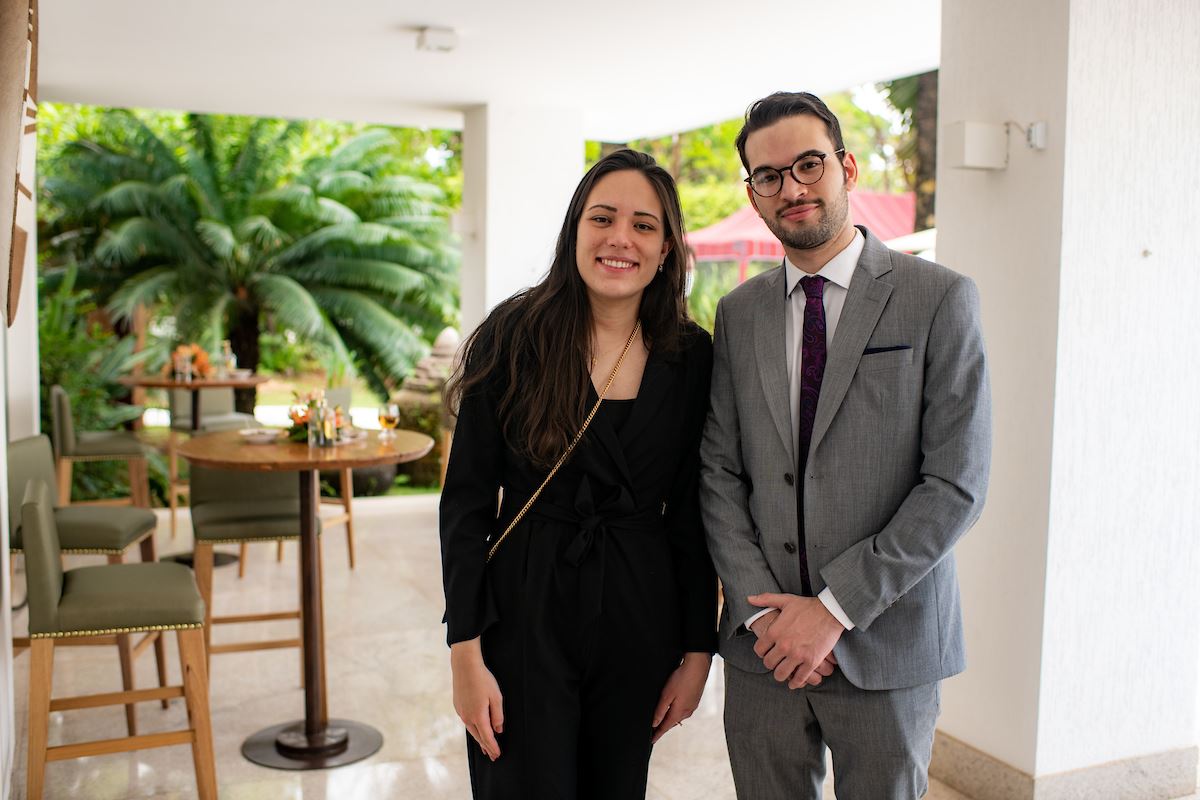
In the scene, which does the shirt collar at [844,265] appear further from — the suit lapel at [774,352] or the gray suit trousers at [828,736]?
the gray suit trousers at [828,736]

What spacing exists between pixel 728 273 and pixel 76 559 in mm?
11379

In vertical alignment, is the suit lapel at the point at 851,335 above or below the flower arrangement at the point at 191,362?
above

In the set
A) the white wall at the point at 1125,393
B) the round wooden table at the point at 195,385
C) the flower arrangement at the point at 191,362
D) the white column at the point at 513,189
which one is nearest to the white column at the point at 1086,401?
the white wall at the point at 1125,393

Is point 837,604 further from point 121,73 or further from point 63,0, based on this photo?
point 121,73

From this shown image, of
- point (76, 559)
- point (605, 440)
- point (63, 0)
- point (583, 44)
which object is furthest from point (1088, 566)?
point (76, 559)

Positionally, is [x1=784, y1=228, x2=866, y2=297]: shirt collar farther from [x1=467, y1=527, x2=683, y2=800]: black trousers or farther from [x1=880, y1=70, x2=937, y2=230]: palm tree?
[x1=880, y1=70, x2=937, y2=230]: palm tree

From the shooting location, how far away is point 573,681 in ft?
6.05

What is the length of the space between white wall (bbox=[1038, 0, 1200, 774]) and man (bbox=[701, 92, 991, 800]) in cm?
132

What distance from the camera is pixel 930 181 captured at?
11.6m

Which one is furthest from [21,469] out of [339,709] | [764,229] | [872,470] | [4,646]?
[764,229]

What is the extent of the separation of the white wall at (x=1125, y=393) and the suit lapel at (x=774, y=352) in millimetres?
1381

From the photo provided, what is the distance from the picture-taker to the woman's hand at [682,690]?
1904mm

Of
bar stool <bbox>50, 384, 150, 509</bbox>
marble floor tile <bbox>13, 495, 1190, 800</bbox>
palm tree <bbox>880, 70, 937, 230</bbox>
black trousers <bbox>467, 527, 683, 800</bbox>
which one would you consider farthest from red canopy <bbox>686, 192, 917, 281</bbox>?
black trousers <bbox>467, 527, 683, 800</bbox>

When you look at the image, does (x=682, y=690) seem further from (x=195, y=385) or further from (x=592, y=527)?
(x=195, y=385)
